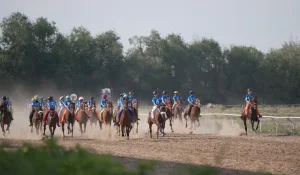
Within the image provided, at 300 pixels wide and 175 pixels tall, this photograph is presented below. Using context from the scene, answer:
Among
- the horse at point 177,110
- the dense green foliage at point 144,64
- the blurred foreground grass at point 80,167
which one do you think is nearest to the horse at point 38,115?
the horse at point 177,110

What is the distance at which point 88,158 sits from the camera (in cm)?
497

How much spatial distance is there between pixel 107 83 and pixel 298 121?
3860cm

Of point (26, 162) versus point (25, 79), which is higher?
point (25, 79)

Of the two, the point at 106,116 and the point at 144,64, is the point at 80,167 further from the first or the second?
the point at 144,64

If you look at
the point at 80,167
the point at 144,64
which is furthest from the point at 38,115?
the point at 144,64

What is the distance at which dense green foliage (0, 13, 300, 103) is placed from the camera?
69000 mm

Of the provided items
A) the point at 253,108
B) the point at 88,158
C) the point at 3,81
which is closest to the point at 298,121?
the point at 253,108

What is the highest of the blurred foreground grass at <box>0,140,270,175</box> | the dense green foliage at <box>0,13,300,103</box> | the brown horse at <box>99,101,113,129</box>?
the dense green foliage at <box>0,13,300,103</box>

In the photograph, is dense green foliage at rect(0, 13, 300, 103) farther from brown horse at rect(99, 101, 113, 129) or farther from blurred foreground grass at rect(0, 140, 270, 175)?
blurred foreground grass at rect(0, 140, 270, 175)

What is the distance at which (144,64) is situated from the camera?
282 feet

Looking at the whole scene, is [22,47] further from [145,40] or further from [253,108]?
[253,108]

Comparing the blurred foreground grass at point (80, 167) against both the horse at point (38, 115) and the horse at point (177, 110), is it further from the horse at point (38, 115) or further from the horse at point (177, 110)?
the horse at point (177, 110)

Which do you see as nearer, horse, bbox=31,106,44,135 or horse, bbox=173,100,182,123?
horse, bbox=31,106,44,135

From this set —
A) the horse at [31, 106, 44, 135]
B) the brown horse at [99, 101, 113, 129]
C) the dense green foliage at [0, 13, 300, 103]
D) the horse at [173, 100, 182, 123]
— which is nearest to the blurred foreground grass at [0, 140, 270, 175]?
the horse at [31, 106, 44, 135]
